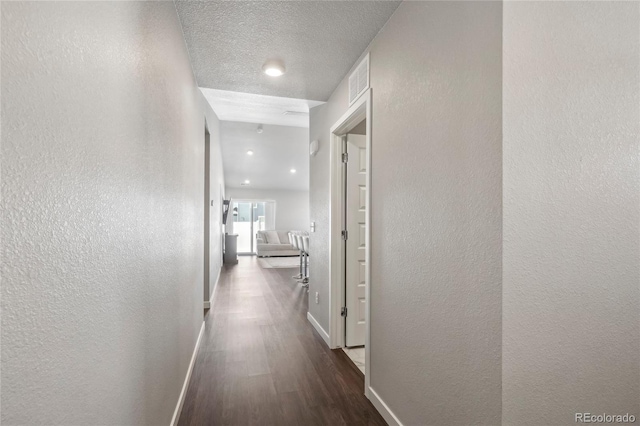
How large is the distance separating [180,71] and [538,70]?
1.86 metres

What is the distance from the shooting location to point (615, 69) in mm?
1235

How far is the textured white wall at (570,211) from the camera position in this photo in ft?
3.48

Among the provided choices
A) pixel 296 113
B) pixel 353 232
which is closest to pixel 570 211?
pixel 353 232

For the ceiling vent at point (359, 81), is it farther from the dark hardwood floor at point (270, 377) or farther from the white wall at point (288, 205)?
the white wall at point (288, 205)

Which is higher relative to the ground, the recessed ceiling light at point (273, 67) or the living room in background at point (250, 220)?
the recessed ceiling light at point (273, 67)

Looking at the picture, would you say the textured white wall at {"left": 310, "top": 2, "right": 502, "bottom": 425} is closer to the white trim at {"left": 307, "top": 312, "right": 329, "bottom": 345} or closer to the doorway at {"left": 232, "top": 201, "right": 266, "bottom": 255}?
the white trim at {"left": 307, "top": 312, "right": 329, "bottom": 345}

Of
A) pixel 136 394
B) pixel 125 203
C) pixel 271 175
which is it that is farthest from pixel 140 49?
pixel 271 175

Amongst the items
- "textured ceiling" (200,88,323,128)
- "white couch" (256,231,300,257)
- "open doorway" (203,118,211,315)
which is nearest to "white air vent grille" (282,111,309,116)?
"textured ceiling" (200,88,323,128)

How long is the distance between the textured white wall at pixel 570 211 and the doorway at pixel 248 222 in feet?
33.8

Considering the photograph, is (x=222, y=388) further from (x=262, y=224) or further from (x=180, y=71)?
(x=262, y=224)

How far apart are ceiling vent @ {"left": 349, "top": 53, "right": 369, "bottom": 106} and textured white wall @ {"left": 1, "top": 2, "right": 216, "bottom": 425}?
129 cm

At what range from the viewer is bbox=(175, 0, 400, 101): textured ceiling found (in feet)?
5.72

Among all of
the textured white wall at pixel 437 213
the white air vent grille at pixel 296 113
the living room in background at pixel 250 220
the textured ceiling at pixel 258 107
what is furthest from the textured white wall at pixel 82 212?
the living room in background at pixel 250 220

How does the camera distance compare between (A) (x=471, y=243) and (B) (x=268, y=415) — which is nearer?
(A) (x=471, y=243)
